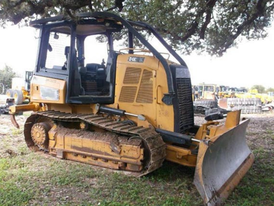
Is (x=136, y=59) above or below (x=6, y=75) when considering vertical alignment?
below

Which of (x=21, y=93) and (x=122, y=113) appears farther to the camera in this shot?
(x=21, y=93)

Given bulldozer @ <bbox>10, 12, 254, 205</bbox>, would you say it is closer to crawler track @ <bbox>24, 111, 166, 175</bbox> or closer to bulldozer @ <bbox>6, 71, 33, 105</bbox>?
crawler track @ <bbox>24, 111, 166, 175</bbox>

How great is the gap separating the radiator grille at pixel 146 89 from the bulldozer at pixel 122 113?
0.7 inches

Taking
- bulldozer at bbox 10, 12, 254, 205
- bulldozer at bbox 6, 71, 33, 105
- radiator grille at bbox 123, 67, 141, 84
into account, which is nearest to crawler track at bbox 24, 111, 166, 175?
bulldozer at bbox 10, 12, 254, 205

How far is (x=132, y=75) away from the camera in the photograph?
5.33 m

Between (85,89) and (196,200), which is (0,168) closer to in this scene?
(85,89)

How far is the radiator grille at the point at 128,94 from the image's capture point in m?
5.35

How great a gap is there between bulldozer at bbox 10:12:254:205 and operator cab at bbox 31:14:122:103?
19 mm

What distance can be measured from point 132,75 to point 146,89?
390 mm

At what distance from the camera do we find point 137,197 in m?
4.04

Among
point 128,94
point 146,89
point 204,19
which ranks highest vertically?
point 204,19

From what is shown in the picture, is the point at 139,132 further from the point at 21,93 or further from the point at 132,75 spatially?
the point at 21,93

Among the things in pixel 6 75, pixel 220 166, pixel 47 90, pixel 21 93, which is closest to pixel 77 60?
pixel 47 90

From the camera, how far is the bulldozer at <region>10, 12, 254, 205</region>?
4637 millimetres
